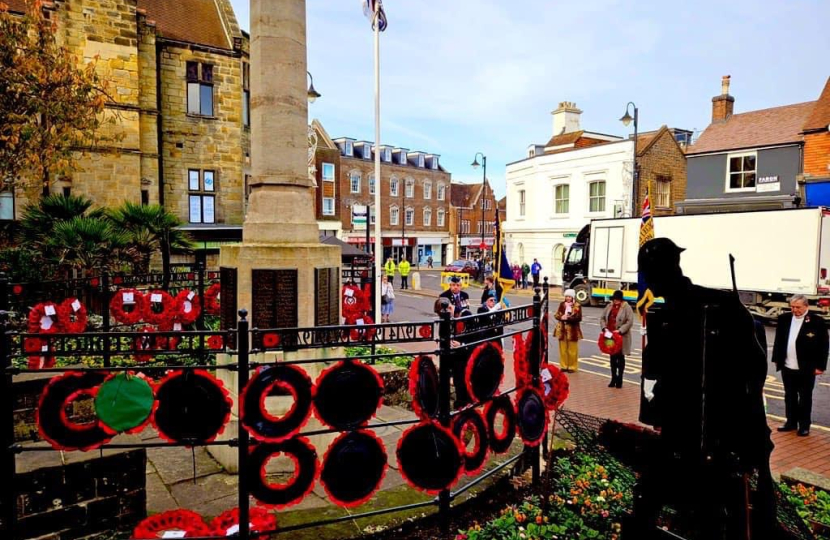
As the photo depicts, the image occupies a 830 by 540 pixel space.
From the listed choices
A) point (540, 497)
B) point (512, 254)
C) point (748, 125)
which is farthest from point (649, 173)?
point (540, 497)

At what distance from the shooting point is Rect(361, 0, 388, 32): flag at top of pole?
14.9 meters

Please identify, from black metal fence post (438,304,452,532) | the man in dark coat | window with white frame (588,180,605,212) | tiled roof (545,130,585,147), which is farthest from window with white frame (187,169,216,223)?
tiled roof (545,130,585,147)

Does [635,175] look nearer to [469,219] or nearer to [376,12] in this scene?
[376,12]

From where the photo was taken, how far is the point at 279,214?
638 cm

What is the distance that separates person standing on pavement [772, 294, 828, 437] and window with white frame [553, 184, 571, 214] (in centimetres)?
2717

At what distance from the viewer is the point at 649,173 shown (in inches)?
1315

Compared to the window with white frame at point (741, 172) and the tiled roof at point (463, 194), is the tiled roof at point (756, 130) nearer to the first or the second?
the window with white frame at point (741, 172)

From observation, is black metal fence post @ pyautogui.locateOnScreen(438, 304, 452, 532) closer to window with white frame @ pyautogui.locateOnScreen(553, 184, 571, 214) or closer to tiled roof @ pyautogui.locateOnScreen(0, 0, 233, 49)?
tiled roof @ pyautogui.locateOnScreen(0, 0, 233, 49)

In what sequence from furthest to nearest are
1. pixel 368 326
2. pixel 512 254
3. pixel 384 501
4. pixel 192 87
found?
pixel 512 254, pixel 192 87, pixel 384 501, pixel 368 326

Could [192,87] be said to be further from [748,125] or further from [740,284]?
[748,125]

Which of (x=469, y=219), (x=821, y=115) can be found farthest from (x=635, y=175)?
(x=469, y=219)

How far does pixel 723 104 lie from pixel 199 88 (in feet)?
96.9

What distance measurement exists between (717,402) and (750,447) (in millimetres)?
265

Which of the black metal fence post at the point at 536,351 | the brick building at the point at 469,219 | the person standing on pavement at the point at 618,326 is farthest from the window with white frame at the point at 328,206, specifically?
the black metal fence post at the point at 536,351
